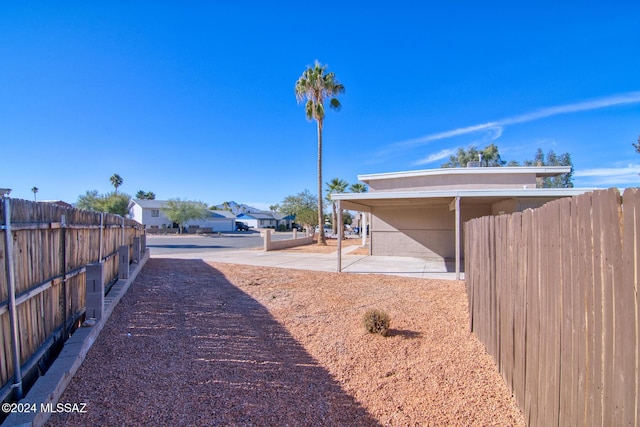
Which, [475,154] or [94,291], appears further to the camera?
[475,154]

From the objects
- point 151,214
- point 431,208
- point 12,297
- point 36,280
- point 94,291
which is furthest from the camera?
point 151,214

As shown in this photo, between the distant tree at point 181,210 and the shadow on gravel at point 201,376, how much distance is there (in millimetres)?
41550

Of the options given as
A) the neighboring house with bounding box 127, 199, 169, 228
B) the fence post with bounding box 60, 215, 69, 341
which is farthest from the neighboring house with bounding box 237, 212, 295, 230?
the fence post with bounding box 60, 215, 69, 341

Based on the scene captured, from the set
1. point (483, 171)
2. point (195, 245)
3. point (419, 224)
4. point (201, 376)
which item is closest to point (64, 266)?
point (201, 376)

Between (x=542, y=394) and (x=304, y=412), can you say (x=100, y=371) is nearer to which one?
(x=304, y=412)

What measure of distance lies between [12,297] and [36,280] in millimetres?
624

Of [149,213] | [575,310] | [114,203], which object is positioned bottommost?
[575,310]

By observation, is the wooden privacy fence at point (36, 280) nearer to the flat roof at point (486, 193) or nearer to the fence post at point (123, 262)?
the fence post at point (123, 262)

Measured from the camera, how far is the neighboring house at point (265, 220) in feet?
243

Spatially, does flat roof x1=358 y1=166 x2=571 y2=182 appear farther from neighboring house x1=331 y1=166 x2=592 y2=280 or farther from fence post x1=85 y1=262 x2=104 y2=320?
fence post x1=85 y1=262 x2=104 y2=320

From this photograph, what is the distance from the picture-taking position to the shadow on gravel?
328 centimetres

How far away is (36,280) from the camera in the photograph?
11.2 ft

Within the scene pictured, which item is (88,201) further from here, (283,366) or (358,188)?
(283,366)

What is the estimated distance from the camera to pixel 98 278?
4805 mm
